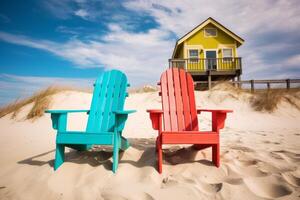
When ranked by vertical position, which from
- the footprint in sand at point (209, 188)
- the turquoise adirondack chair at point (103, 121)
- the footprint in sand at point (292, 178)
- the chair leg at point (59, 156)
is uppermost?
the turquoise adirondack chair at point (103, 121)

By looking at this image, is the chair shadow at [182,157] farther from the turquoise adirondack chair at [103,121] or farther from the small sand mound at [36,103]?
the small sand mound at [36,103]

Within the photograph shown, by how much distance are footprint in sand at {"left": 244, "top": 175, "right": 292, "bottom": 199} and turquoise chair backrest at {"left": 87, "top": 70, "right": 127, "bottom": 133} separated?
6.04 feet

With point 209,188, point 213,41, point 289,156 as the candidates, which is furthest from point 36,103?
point 213,41

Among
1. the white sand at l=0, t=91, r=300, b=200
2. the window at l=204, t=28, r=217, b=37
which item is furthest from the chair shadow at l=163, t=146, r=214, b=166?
the window at l=204, t=28, r=217, b=37

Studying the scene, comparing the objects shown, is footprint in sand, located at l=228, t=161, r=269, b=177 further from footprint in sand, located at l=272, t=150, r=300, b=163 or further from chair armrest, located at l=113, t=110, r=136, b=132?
chair armrest, located at l=113, t=110, r=136, b=132

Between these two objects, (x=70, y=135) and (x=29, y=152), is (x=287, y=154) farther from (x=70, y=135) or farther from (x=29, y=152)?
Result: (x=29, y=152)

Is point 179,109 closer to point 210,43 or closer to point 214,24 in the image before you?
point 210,43

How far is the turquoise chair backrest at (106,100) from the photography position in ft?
9.82

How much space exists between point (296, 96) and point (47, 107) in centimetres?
921

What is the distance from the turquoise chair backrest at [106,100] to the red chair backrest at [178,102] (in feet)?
2.02

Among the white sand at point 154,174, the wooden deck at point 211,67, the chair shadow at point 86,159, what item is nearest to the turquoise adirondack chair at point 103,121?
the chair shadow at point 86,159

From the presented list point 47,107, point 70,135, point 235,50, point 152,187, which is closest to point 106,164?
point 70,135

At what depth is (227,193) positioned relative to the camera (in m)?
1.78

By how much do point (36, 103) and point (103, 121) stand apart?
5.77 m
